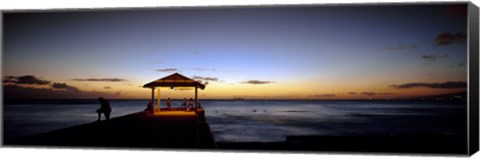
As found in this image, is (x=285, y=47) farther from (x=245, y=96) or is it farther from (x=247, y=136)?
(x=247, y=136)

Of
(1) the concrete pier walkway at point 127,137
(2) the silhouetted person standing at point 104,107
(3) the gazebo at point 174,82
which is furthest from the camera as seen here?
(2) the silhouetted person standing at point 104,107

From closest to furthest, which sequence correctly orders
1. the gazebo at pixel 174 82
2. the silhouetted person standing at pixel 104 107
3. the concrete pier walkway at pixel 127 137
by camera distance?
the concrete pier walkway at pixel 127 137 → the gazebo at pixel 174 82 → the silhouetted person standing at pixel 104 107

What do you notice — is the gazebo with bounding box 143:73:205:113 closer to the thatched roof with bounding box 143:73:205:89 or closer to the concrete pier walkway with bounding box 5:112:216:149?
the thatched roof with bounding box 143:73:205:89

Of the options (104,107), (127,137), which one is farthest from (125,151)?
(104,107)

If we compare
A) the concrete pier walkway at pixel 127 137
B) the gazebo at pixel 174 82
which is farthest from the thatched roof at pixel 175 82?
the concrete pier walkway at pixel 127 137

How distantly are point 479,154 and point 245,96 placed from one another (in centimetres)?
324

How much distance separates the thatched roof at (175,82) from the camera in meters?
8.10

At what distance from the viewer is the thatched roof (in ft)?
26.6

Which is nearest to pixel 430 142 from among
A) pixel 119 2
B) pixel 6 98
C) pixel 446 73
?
pixel 446 73

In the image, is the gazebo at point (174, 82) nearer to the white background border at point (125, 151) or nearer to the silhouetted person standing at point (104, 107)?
the silhouetted person standing at point (104, 107)

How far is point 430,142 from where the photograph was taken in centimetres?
730

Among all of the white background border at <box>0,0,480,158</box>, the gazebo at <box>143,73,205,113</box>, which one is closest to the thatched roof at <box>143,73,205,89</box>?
the gazebo at <box>143,73,205,113</box>

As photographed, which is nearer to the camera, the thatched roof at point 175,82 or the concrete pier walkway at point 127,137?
the concrete pier walkway at point 127,137

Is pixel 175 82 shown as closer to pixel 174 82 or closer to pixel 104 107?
pixel 174 82
